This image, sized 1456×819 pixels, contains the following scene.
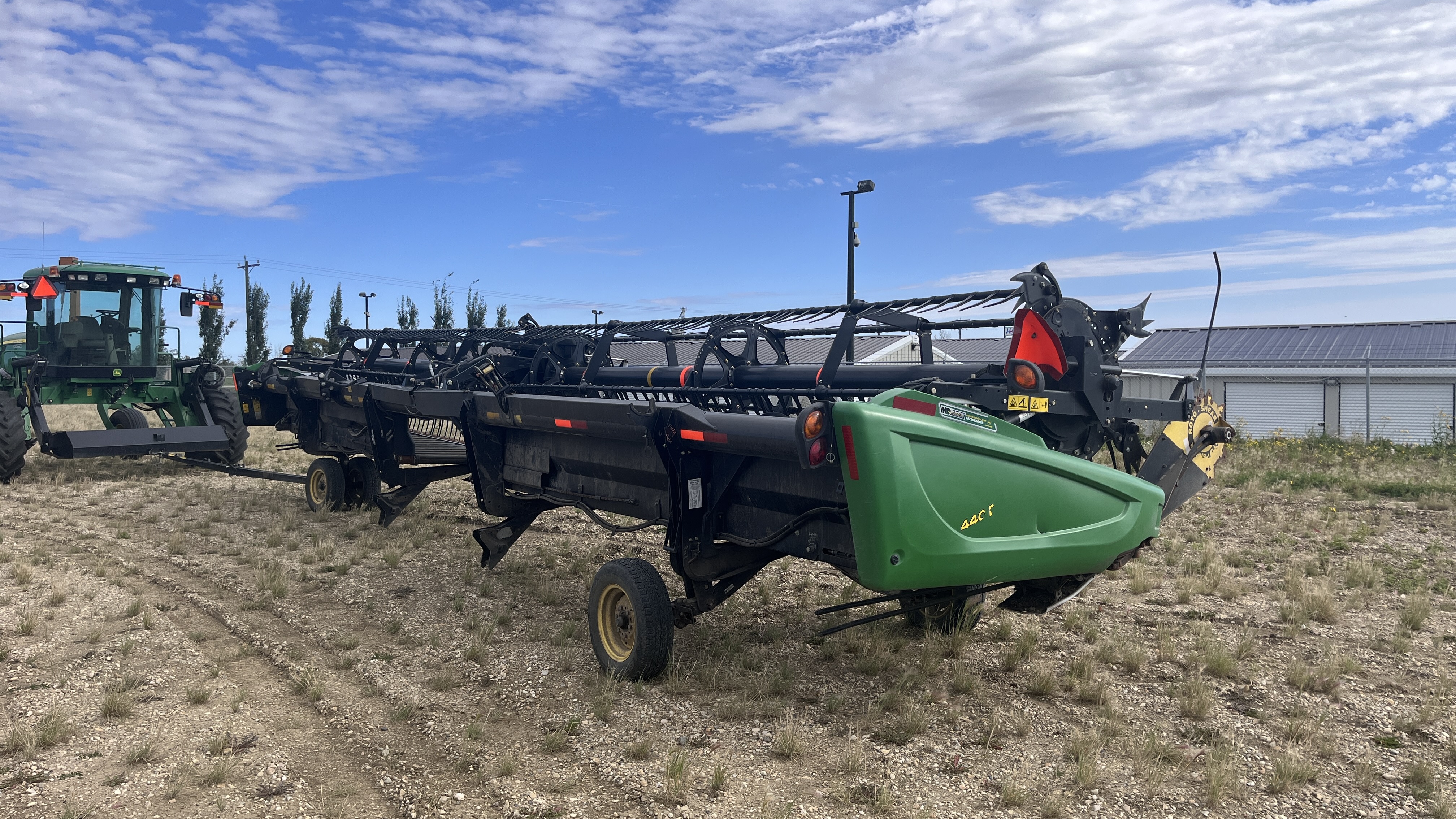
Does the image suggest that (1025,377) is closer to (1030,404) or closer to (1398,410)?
(1030,404)

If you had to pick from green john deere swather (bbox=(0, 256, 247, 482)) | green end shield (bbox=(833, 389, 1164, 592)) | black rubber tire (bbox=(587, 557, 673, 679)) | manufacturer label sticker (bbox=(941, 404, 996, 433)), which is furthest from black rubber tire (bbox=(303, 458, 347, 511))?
manufacturer label sticker (bbox=(941, 404, 996, 433))

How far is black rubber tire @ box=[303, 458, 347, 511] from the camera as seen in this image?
33.1 ft

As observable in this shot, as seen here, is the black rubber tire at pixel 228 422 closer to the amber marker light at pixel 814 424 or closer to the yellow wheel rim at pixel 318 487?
the yellow wheel rim at pixel 318 487

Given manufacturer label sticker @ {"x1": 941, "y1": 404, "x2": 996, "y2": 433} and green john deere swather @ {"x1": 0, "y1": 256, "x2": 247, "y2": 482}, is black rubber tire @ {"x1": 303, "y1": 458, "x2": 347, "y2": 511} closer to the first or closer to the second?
green john deere swather @ {"x1": 0, "y1": 256, "x2": 247, "y2": 482}

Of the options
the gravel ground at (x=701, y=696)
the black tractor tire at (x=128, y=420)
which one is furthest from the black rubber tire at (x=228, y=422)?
the gravel ground at (x=701, y=696)

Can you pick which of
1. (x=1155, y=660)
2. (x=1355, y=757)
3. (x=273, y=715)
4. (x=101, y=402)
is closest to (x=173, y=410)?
(x=101, y=402)

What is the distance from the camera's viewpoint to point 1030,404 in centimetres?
488

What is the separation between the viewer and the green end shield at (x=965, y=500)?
3.65 m

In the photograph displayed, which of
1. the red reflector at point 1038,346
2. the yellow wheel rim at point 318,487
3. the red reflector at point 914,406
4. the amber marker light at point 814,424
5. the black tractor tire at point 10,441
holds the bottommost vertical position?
the yellow wheel rim at point 318,487

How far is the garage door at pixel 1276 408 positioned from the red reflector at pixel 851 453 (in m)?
22.0

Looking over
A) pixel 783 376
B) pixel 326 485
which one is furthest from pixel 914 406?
pixel 326 485

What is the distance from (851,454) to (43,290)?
45.6ft

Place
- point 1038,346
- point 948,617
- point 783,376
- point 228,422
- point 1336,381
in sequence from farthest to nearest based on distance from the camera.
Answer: point 1336,381 → point 228,422 → point 783,376 → point 948,617 → point 1038,346

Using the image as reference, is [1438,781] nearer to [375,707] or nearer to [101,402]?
[375,707]
